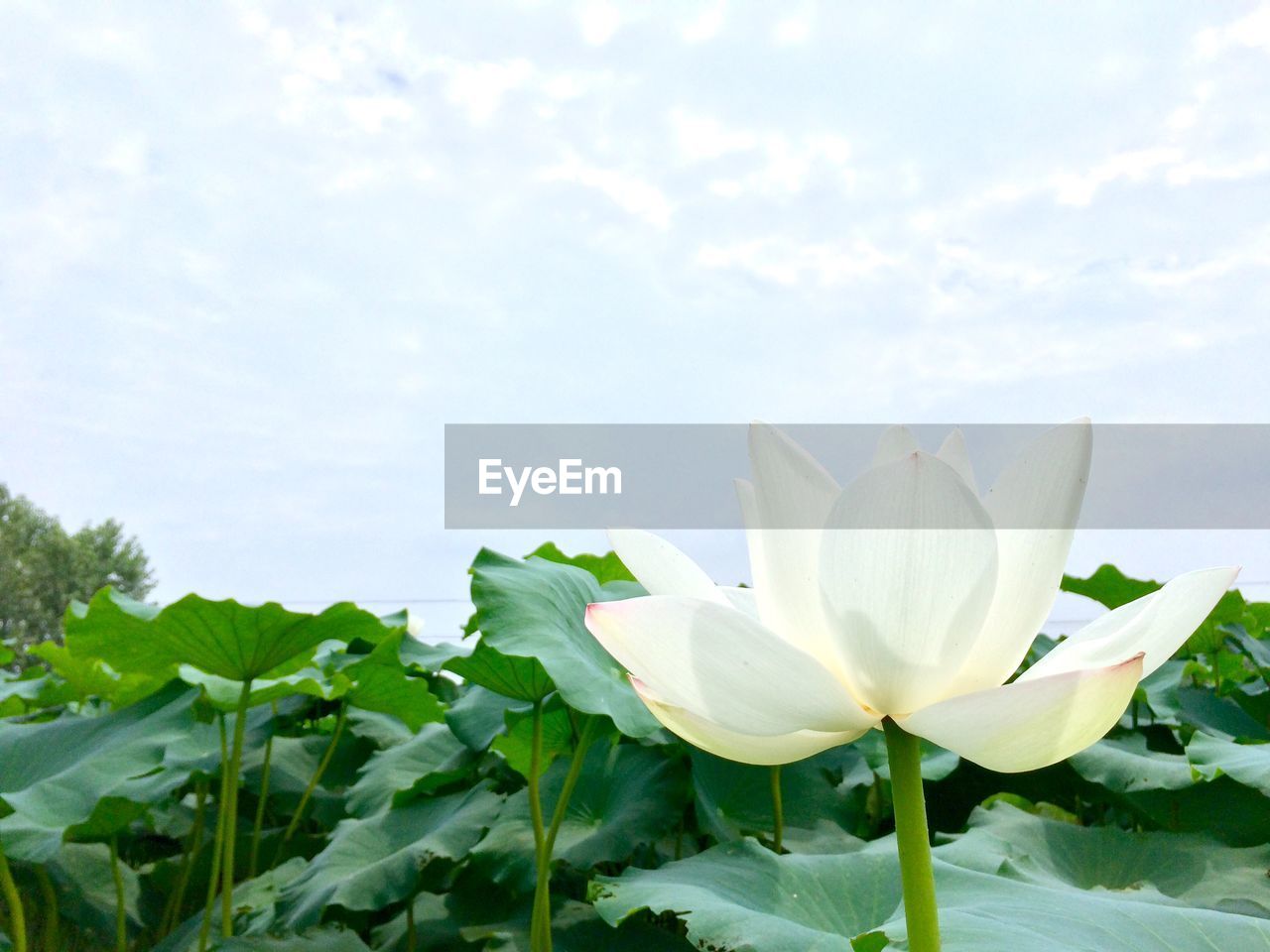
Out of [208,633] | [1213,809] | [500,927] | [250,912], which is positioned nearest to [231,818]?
[250,912]

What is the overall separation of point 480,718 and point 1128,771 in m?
0.78

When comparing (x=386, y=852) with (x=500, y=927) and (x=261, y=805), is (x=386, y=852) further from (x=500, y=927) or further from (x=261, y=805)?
(x=261, y=805)

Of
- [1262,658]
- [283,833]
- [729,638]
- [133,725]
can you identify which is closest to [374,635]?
[133,725]

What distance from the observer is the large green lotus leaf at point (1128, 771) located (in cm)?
113

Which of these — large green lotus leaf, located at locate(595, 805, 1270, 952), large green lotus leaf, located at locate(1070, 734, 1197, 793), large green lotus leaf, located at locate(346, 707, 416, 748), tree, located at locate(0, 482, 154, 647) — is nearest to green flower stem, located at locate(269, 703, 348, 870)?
large green lotus leaf, located at locate(346, 707, 416, 748)

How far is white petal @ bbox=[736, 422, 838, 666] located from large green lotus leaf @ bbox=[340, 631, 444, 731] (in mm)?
941

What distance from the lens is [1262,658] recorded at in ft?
5.28

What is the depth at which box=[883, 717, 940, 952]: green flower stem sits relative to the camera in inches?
15.5

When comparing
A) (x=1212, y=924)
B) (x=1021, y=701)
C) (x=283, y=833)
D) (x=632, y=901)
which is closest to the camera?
(x=1021, y=701)

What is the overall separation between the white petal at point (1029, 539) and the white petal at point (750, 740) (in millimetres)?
60

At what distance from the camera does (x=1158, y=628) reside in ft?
1.47

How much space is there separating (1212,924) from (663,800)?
2.31ft

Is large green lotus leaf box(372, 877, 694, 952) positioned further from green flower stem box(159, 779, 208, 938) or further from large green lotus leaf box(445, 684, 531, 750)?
green flower stem box(159, 779, 208, 938)

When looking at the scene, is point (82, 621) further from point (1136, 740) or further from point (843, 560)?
point (1136, 740)
